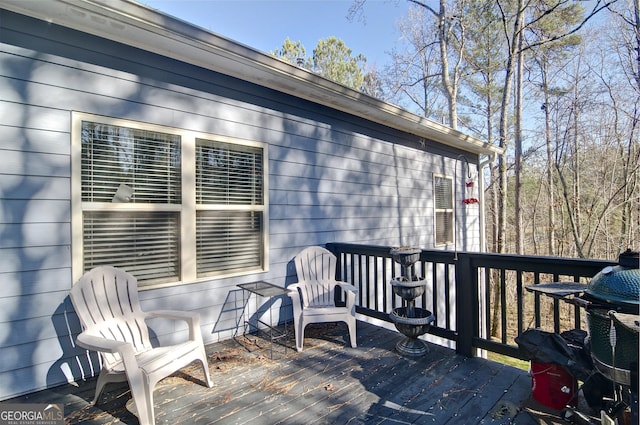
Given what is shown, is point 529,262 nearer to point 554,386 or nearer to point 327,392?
point 554,386

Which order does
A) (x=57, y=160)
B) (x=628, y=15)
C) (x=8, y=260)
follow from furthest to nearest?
(x=628, y=15) < (x=57, y=160) < (x=8, y=260)

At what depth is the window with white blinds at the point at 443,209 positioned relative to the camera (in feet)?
21.1

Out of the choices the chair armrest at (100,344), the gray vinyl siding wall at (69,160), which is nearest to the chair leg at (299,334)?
the gray vinyl siding wall at (69,160)

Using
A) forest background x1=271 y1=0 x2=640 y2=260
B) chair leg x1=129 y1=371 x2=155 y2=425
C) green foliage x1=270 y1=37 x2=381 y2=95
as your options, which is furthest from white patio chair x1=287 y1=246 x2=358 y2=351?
green foliage x1=270 y1=37 x2=381 y2=95

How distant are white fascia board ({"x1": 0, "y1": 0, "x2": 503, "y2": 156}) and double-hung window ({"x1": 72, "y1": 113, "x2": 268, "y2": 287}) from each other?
0.68 meters

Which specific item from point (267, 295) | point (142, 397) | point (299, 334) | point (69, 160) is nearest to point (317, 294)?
point (299, 334)

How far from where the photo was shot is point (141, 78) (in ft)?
9.45

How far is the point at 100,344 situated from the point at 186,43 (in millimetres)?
2414

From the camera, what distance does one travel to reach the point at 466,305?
116 inches

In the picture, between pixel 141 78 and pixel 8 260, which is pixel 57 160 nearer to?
pixel 8 260

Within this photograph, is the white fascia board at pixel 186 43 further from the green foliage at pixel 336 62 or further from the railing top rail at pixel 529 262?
the green foliage at pixel 336 62

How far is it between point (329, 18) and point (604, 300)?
24.9 ft

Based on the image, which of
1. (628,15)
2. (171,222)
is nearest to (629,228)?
(628,15)

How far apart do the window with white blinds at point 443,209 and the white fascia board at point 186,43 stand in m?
2.61
